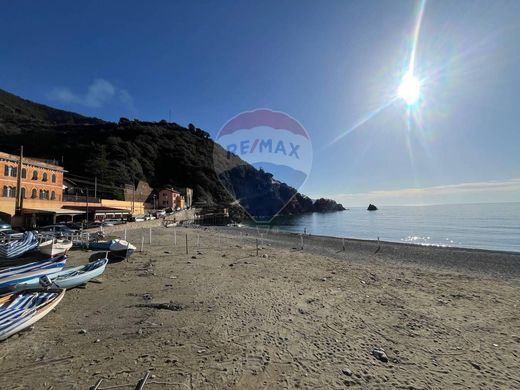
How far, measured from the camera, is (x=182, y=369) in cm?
518

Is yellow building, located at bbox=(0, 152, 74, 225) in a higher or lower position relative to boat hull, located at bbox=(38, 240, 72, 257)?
higher

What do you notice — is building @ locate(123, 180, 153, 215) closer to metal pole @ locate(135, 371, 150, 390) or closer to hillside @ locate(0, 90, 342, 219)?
hillside @ locate(0, 90, 342, 219)

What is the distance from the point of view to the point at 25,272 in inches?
390

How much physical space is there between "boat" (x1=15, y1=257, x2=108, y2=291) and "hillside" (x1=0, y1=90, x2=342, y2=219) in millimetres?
33841

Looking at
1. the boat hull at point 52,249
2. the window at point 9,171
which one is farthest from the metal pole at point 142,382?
the window at point 9,171

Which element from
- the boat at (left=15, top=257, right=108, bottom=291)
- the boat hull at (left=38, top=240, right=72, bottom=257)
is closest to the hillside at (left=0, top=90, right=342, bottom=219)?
the boat hull at (left=38, top=240, right=72, bottom=257)

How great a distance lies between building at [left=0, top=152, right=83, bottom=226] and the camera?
2953 cm

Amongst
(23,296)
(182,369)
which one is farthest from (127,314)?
(182,369)

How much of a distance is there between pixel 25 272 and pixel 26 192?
1154 inches

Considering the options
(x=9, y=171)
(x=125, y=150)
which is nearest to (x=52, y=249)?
(x=9, y=171)

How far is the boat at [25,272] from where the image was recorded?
881 cm

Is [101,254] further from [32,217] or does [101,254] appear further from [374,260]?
[32,217]

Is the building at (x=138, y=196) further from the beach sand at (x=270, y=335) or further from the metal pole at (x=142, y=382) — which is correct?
the metal pole at (x=142, y=382)

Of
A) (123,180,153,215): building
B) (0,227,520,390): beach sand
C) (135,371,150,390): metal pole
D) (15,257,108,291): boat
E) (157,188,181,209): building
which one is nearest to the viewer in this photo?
(135,371,150,390): metal pole
